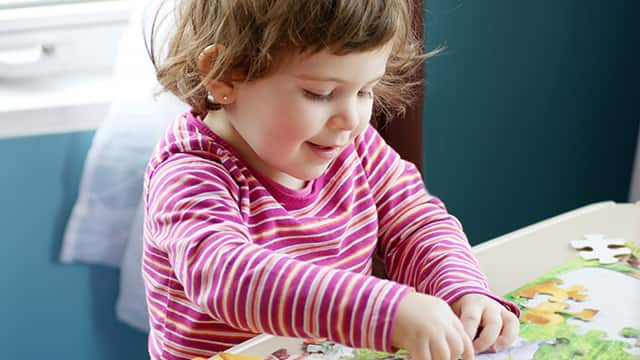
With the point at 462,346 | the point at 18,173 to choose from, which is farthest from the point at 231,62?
the point at 18,173

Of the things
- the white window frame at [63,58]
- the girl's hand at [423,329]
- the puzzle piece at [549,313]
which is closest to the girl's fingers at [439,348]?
the girl's hand at [423,329]

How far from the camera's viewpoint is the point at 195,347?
1088 mm

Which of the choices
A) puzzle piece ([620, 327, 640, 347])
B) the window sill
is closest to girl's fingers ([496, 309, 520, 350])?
puzzle piece ([620, 327, 640, 347])

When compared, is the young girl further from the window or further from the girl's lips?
the window

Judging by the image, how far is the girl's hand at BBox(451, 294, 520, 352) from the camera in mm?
984

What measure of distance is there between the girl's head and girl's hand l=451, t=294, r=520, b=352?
27cm

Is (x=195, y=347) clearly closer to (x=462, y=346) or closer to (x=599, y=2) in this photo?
(x=462, y=346)

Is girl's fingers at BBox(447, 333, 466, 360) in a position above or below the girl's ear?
below

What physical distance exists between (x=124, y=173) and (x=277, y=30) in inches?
37.2

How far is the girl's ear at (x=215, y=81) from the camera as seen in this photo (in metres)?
1.01

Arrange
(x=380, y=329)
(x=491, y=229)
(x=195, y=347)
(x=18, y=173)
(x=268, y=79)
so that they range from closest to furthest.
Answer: (x=380, y=329) < (x=268, y=79) < (x=195, y=347) < (x=18, y=173) < (x=491, y=229)

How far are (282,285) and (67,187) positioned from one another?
1084mm

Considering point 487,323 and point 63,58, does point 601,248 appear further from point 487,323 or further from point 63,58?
point 63,58

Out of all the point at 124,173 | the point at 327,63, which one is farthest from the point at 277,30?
the point at 124,173
